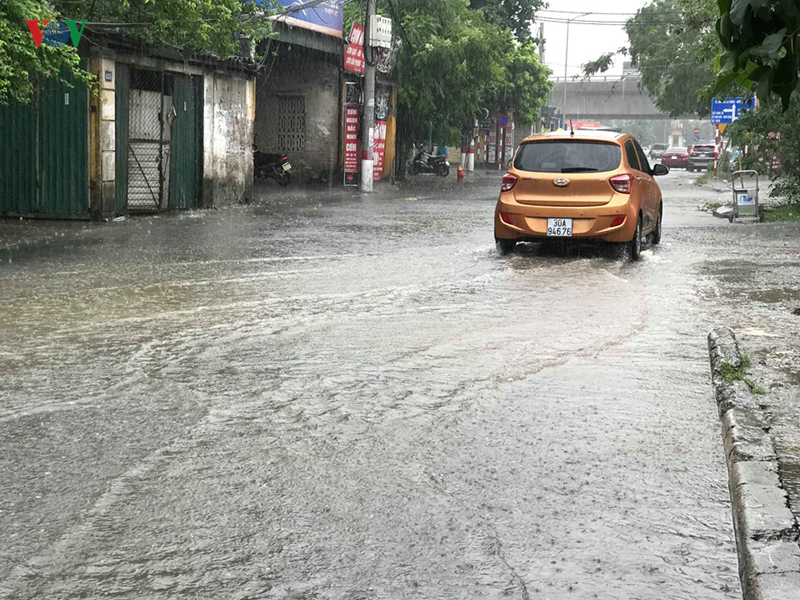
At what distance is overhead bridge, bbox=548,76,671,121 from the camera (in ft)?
268

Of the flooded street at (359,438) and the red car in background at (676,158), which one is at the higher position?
the red car in background at (676,158)

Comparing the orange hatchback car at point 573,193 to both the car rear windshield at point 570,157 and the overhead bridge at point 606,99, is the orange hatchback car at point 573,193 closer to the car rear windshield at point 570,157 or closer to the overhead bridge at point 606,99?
the car rear windshield at point 570,157

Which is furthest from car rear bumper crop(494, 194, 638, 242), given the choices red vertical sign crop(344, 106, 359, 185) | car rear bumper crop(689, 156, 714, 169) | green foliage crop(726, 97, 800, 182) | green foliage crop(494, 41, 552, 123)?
car rear bumper crop(689, 156, 714, 169)

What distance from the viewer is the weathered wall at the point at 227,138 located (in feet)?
76.9

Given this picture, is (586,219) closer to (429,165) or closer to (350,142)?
(350,142)

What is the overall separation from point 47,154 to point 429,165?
95.6 ft

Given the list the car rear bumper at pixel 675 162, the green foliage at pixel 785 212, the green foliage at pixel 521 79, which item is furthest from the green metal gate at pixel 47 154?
the car rear bumper at pixel 675 162

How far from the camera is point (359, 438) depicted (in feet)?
19.2

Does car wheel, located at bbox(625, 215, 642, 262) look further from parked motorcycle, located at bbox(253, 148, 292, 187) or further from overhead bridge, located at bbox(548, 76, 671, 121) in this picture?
overhead bridge, located at bbox(548, 76, 671, 121)

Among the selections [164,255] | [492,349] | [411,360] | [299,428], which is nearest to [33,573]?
[299,428]

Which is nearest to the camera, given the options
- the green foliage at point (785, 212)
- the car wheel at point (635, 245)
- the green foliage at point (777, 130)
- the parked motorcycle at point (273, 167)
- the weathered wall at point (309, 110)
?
the car wheel at point (635, 245)

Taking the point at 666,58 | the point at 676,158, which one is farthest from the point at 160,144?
the point at 676,158

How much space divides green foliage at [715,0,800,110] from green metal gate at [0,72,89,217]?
55.6 feet

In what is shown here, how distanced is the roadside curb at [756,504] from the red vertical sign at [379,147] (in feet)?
100
